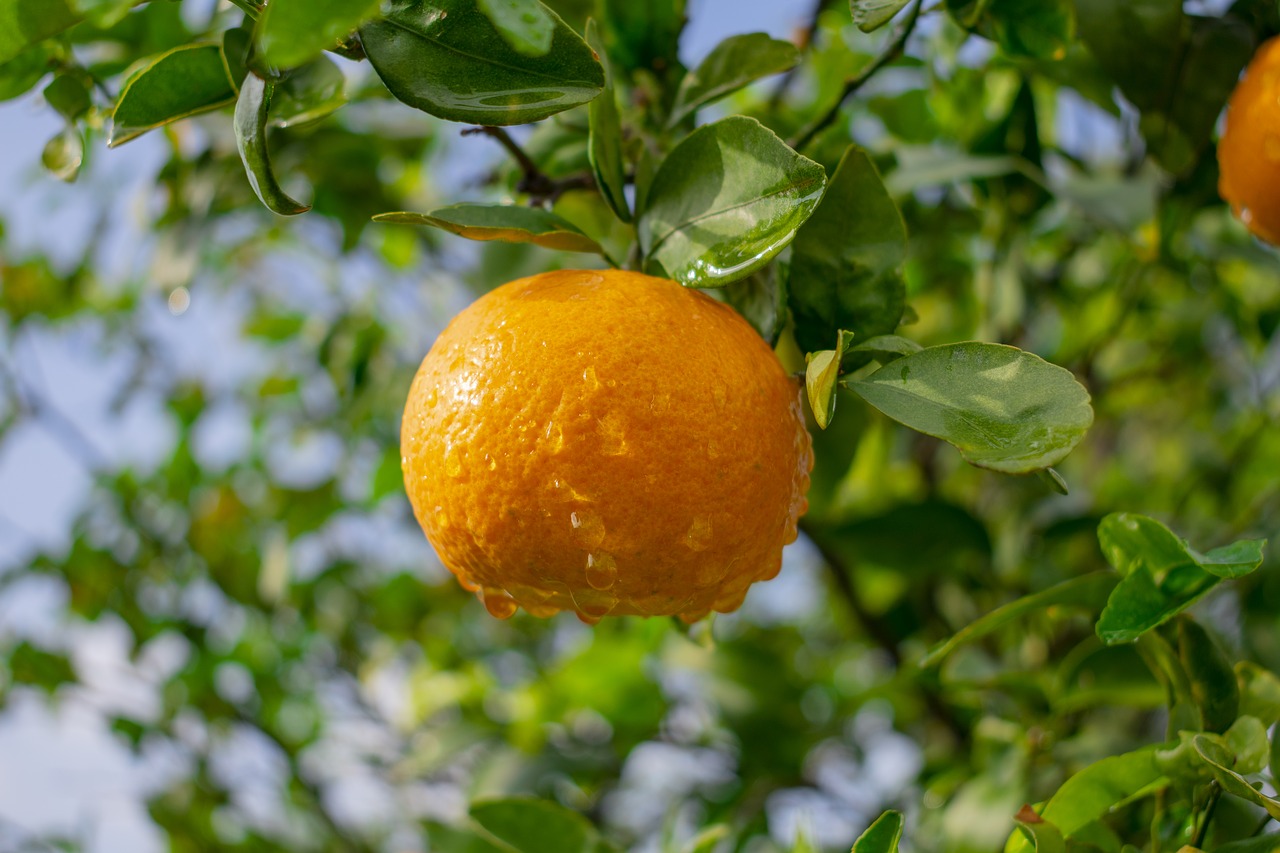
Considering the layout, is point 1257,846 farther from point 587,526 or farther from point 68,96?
point 68,96

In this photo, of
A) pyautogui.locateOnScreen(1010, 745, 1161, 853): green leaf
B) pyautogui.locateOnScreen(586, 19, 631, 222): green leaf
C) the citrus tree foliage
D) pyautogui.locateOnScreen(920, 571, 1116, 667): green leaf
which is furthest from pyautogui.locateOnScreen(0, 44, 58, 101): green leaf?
pyautogui.locateOnScreen(1010, 745, 1161, 853): green leaf

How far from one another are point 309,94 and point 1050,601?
61 centimetres

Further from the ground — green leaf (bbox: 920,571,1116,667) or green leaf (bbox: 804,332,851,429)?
green leaf (bbox: 804,332,851,429)

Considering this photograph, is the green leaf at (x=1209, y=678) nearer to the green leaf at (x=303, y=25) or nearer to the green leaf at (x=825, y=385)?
the green leaf at (x=825, y=385)

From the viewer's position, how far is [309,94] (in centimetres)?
59

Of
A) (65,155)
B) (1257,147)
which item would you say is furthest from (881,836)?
(65,155)

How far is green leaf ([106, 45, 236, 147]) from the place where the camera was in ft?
1.82

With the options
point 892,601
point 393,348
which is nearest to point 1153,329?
point 892,601

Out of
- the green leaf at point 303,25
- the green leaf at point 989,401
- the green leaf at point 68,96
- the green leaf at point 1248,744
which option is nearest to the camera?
the green leaf at point 303,25

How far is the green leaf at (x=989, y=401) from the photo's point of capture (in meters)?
0.47

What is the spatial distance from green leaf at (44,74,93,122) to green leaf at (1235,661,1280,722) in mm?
885

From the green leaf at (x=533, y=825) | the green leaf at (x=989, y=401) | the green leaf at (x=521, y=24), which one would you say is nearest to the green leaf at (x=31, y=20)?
the green leaf at (x=521, y=24)

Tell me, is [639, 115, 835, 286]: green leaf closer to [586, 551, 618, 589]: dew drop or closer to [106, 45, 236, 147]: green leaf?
[586, 551, 618, 589]: dew drop

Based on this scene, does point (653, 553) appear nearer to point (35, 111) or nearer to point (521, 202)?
point (521, 202)
